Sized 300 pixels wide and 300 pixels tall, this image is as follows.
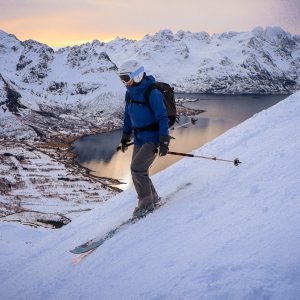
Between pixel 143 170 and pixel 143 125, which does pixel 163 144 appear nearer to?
pixel 143 125

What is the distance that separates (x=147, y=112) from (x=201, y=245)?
10.0 ft

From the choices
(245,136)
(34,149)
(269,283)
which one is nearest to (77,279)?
(269,283)

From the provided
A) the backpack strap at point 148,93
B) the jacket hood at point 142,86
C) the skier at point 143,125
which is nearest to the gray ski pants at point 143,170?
the skier at point 143,125

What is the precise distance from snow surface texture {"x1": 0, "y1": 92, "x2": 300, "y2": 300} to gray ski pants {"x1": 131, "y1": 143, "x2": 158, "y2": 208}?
52cm

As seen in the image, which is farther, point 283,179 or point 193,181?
point 193,181

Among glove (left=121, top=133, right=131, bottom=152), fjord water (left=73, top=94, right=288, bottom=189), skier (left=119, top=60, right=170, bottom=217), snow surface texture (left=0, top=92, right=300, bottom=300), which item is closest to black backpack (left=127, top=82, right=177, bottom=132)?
skier (left=119, top=60, right=170, bottom=217)

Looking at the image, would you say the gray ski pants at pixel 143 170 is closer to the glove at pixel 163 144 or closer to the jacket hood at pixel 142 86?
the glove at pixel 163 144

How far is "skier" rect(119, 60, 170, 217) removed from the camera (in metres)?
6.79

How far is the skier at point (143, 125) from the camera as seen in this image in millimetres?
6793

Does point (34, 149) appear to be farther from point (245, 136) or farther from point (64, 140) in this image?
point (245, 136)

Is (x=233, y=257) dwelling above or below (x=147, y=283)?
above

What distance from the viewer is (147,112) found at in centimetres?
702

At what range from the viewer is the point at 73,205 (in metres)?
50.1

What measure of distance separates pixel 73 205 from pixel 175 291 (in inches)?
1876
